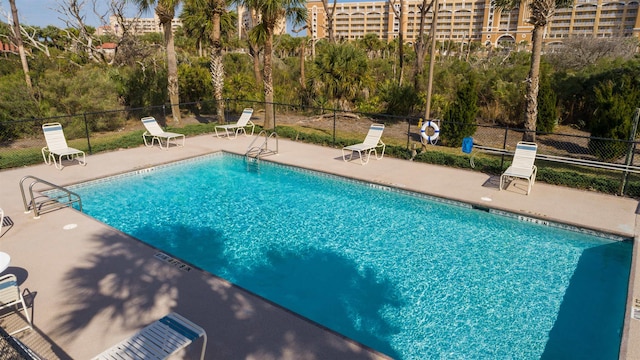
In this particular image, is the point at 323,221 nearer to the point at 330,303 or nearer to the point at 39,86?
the point at 330,303

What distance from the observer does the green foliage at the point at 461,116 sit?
14.2 metres

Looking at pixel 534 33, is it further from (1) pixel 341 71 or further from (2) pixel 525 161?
(1) pixel 341 71

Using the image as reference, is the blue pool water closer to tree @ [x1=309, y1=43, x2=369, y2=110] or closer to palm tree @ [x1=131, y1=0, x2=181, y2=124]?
palm tree @ [x1=131, y1=0, x2=181, y2=124]

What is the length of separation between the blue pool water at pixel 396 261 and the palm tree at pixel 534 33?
5.71 meters

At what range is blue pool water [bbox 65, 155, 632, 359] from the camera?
17.3ft

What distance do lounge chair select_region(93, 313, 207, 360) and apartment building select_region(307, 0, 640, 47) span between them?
3024 inches

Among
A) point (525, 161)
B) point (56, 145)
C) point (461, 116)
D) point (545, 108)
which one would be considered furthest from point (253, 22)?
point (525, 161)

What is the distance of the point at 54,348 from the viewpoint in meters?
4.38

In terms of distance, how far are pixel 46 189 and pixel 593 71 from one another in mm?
20244

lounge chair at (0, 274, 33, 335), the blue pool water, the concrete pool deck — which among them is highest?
lounge chair at (0, 274, 33, 335)

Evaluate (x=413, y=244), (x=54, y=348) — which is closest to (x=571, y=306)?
(x=413, y=244)

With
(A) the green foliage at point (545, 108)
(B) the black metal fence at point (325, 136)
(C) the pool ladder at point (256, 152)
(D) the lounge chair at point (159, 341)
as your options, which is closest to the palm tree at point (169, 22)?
(B) the black metal fence at point (325, 136)

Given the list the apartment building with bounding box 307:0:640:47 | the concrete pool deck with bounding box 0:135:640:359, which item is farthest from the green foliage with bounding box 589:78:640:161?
the apartment building with bounding box 307:0:640:47

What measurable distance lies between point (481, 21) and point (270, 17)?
4377 inches
